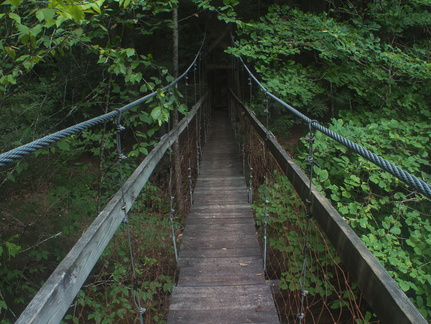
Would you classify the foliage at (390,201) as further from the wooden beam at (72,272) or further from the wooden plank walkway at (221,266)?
the wooden beam at (72,272)

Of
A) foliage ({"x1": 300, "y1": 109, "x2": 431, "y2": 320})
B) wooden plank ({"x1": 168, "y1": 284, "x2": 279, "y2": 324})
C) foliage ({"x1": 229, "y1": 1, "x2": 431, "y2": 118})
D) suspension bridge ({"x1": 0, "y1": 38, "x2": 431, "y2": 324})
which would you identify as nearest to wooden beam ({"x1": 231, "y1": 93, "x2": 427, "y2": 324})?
suspension bridge ({"x1": 0, "y1": 38, "x2": 431, "y2": 324})

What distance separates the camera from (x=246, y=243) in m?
2.34

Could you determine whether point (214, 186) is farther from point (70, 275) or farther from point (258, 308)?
point (70, 275)

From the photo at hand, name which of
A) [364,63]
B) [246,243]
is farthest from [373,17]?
[246,243]

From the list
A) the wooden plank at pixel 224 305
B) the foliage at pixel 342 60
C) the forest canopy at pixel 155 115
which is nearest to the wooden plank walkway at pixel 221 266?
the wooden plank at pixel 224 305

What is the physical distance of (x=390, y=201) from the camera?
2.75 m

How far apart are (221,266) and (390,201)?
163 cm

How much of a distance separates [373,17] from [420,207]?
10.5 ft

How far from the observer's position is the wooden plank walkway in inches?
65.0

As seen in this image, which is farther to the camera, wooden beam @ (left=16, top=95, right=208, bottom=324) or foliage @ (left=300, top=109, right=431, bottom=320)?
foliage @ (left=300, top=109, right=431, bottom=320)

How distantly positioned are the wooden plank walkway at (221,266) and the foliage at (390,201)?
76 cm

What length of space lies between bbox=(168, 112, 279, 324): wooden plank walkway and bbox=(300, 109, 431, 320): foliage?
76cm

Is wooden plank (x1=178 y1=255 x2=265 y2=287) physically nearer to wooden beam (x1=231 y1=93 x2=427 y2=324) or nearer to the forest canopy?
the forest canopy

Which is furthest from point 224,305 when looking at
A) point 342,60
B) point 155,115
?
point 342,60
